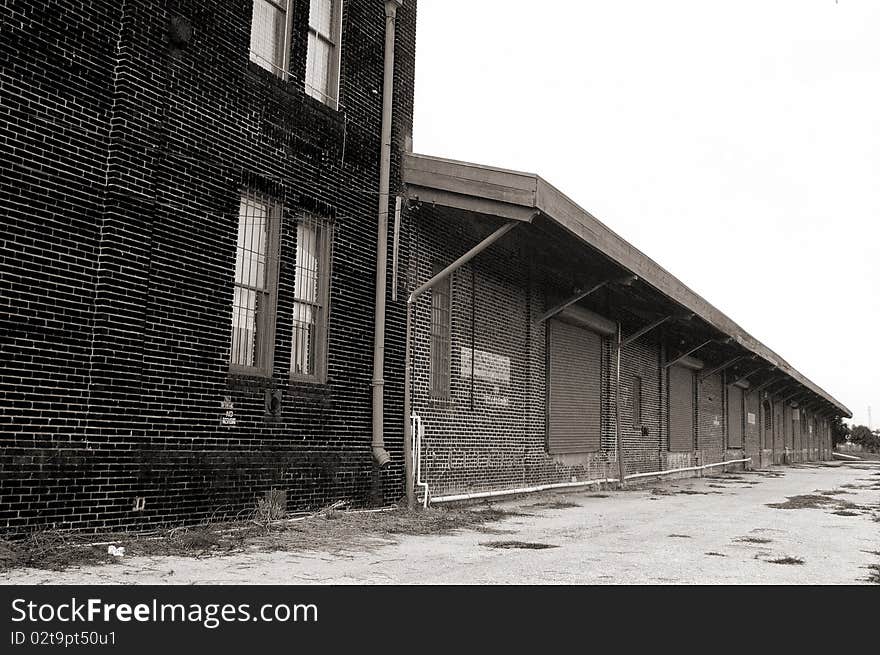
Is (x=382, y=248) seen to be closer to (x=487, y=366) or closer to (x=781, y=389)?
(x=487, y=366)

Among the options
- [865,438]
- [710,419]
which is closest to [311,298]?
[710,419]

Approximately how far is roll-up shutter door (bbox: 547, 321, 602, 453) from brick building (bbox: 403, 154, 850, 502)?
46 mm

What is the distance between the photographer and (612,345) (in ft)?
70.8

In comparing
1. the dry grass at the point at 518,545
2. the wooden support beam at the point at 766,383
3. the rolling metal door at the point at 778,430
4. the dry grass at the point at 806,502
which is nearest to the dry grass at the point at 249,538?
the dry grass at the point at 518,545

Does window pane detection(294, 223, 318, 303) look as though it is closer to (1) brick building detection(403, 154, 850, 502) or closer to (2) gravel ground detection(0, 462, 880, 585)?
(1) brick building detection(403, 154, 850, 502)

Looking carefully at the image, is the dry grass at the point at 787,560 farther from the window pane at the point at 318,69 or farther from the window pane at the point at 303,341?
the window pane at the point at 318,69

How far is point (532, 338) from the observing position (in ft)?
56.3

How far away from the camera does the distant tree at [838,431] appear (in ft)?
243

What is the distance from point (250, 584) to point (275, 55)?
7182 mm

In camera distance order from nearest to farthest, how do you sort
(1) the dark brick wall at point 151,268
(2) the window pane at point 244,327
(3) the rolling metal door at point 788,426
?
(1) the dark brick wall at point 151,268
(2) the window pane at point 244,327
(3) the rolling metal door at point 788,426

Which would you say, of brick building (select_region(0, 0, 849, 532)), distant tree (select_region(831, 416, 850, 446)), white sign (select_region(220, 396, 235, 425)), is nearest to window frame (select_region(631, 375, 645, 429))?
brick building (select_region(0, 0, 849, 532))

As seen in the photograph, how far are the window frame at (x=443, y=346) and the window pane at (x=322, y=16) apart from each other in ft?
12.5

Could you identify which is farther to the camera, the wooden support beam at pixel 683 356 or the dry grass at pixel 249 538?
the wooden support beam at pixel 683 356

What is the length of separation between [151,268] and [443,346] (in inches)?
240
